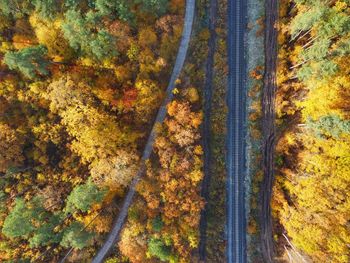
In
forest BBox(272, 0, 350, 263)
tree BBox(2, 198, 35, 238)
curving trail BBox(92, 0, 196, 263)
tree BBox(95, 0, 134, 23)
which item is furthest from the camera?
curving trail BBox(92, 0, 196, 263)

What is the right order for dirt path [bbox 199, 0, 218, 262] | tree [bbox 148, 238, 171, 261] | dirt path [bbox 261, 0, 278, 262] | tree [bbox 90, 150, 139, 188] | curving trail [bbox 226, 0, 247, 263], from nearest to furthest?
tree [bbox 90, 150, 139, 188] < tree [bbox 148, 238, 171, 261] < dirt path [bbox 261, 0, 278, 262] < dirt path [bbox 199, 0, 218, 262] < curving trail [bbox 226, 0, 247, 263]

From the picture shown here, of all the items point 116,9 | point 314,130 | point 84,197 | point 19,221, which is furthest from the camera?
point 314,130

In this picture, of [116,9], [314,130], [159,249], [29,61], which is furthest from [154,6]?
[159,249]

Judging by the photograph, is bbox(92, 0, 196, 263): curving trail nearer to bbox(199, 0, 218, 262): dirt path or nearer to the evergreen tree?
bbox(199, 0, 218, 262): dirt path

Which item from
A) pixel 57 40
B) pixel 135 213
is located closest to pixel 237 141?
pixel 135 213

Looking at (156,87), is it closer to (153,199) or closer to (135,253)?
(153,199)

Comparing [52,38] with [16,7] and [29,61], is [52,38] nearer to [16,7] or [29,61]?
[29,61]

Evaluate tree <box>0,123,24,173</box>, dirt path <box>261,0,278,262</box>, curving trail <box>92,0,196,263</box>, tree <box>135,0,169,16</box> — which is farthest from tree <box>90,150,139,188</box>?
dirt path <box>261,0,278,262</box>
